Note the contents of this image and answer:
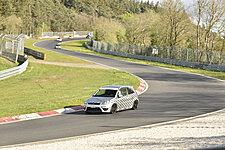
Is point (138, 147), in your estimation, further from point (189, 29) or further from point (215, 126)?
point (189, 29)

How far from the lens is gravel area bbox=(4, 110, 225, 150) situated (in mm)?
9703

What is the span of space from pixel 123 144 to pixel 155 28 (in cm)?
7781

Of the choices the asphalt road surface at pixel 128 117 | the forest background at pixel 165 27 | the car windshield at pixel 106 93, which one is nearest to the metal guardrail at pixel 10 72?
the asphalt road surface at pixel 128 117

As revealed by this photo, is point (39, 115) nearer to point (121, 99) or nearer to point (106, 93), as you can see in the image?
point (106, 93)

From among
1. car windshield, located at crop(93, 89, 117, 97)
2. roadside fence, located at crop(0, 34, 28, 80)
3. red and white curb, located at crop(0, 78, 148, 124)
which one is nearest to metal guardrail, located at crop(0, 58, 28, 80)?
roadside fence, located at crop(0, 34, 28, 80)

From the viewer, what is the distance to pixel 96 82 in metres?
30.6

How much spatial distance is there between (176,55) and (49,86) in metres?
28.2

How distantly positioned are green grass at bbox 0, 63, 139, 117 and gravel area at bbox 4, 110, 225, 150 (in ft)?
22.3

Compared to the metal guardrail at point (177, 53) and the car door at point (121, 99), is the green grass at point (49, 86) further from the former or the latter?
the metal guardrail at point (177, 53)

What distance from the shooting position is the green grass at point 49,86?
19.2 meters

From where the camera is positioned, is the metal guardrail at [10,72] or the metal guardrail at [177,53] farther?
the metal guardrail at [177,53]

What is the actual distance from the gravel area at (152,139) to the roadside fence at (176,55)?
3241 centimetres

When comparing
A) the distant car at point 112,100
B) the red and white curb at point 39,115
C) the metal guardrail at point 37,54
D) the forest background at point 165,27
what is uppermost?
the forest background at point 165,27

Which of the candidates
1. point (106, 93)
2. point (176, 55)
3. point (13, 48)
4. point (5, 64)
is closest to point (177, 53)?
point (176, 55)
